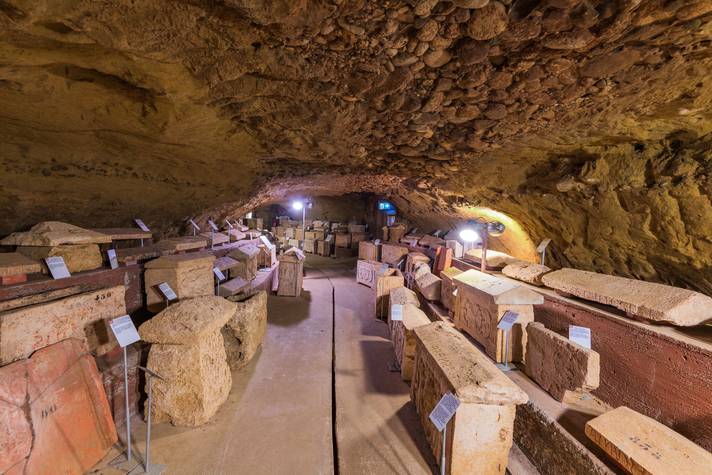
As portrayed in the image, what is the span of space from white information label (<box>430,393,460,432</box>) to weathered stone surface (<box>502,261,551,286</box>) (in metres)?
2.99

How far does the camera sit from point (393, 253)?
8719mm

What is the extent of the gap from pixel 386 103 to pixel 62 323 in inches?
139

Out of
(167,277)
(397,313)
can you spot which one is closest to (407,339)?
(397,313)

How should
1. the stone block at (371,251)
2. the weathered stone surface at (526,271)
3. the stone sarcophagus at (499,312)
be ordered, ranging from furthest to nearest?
the stone block at (371,251), the weathered stone surface at (526,271), the stone sarcophagus at (499,312)

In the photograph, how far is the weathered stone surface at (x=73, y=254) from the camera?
248 centimetres

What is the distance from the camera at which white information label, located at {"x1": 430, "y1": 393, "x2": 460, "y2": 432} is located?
1.85 metres

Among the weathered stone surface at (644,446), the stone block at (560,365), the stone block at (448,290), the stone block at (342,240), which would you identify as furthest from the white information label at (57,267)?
the stone block at (342,240)

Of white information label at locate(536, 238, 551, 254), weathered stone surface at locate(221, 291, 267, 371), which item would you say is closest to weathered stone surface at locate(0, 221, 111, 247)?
weathered stone surface at locate(221, 291, 267, 371)

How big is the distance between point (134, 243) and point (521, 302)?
551 centimetres

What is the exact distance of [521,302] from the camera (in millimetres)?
3371

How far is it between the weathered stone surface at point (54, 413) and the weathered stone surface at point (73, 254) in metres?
0.86

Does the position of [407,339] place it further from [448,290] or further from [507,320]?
[448,290]

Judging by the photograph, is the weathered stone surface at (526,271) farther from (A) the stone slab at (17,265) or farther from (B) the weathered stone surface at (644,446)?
(A) the stone slab at (17,265)

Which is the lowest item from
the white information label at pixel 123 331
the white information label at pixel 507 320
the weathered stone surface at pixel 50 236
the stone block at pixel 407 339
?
the stone block at pixel 407 339
